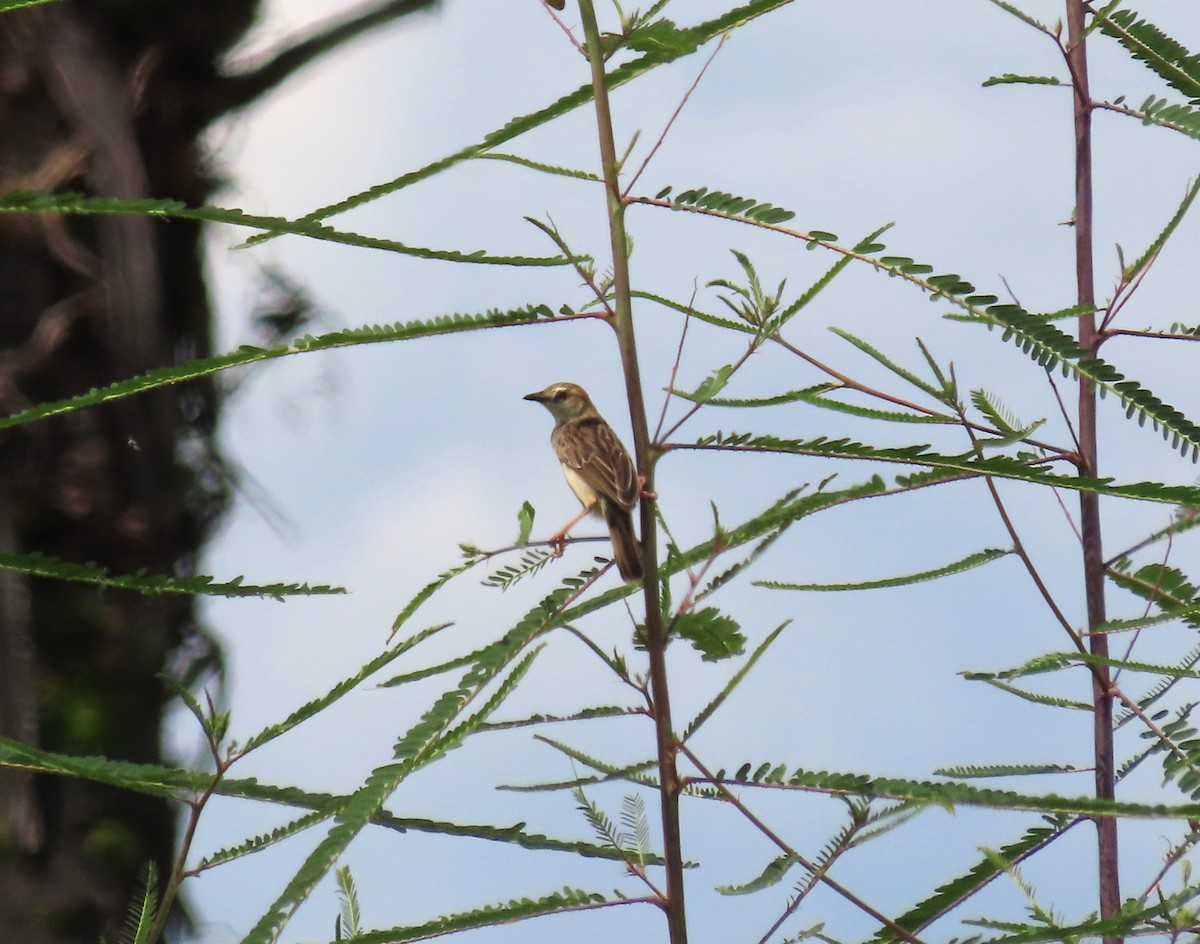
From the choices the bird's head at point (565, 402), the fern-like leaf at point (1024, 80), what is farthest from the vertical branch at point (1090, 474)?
the bird's head at point (565, 402)

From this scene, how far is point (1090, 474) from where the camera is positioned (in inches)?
107

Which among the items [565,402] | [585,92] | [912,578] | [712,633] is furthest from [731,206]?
[565,402]

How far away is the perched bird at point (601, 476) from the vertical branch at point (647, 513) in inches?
49.5

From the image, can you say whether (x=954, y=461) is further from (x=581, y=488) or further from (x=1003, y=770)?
(x=581, y=488)

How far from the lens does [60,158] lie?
164 inches

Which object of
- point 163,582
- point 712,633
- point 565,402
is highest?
point 565,402

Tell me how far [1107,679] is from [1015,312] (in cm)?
124

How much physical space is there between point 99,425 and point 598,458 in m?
1.53

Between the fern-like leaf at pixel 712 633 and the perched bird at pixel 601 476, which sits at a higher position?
the perched bird at pixel 601 476

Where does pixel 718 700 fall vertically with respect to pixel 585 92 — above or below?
below

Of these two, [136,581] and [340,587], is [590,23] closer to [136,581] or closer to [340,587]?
[340,587]

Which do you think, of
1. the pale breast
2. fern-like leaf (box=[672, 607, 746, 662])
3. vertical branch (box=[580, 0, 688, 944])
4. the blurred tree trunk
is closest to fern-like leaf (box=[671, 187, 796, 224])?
vertical branch (box=[580, 0, 688, 944])

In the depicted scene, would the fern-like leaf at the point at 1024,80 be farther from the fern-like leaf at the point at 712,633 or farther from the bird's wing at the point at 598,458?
the fern-like leaf at the point at 712,633

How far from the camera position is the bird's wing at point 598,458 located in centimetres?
365
